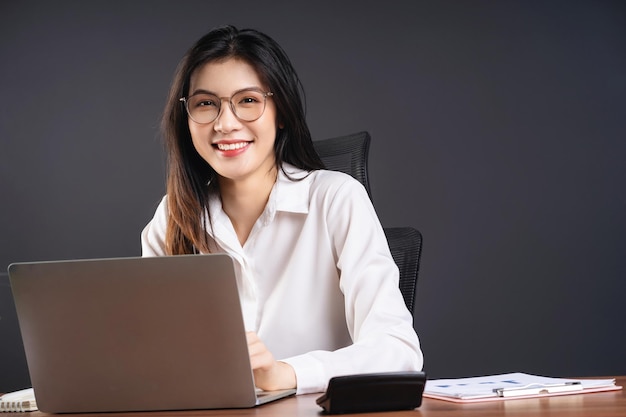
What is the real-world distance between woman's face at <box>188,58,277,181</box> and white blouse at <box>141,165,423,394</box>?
0.34 feet

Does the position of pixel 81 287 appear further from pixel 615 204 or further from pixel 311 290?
pixel 615 204

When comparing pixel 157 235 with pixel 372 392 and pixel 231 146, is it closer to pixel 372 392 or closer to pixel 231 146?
pixel 231 146

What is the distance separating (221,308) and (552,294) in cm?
310

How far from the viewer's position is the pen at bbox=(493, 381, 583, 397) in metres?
1.21

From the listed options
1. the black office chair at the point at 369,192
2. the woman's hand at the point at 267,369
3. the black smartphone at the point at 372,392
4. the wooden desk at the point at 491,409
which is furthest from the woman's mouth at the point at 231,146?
the black smartphone at the point at 372,392

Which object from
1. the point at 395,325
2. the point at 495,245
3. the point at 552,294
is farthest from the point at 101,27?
the point at 395,325

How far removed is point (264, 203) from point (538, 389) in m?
0.86

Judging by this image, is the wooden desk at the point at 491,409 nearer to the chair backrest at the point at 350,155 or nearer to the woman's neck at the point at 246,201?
the woman's neck at the point at 246,201

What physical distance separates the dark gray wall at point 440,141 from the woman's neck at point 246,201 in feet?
6.94

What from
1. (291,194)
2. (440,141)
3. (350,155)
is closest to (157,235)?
(291,194)

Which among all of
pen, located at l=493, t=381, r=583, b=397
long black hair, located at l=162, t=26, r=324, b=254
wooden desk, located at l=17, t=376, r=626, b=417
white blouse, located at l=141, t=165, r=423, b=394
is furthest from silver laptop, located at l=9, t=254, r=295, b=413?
long black hair, located at l=162, t=26, r=324, b=254

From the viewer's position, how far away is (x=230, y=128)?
1792 mm

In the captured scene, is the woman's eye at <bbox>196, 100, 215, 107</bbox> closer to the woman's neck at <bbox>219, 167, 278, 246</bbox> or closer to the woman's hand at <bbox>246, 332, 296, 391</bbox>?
the woman's neck at <bbox>219, 167, 278, 246</bbox>

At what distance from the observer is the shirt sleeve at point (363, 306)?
137cm
